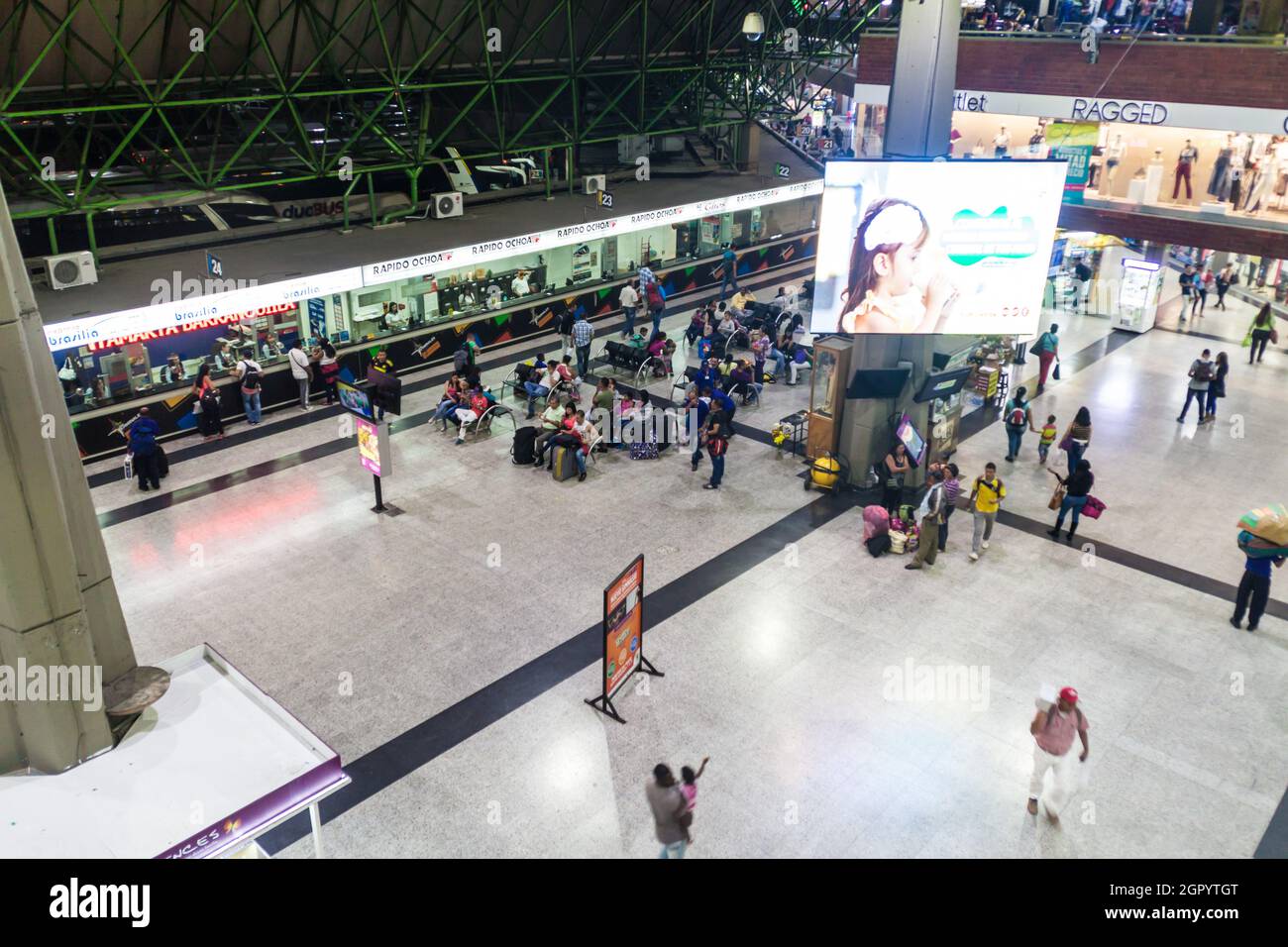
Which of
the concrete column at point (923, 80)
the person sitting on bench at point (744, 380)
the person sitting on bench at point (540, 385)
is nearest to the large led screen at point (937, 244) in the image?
the concrete column at point (923, 80)

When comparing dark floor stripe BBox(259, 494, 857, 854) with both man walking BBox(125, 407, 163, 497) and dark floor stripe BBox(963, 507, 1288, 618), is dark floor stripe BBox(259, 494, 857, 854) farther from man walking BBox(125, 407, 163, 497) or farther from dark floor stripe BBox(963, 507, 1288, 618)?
man walking BBox(125, 407, 163, 497)

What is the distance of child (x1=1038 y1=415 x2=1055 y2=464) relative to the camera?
52.7 ft

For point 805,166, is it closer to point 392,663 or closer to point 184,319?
point 184,319

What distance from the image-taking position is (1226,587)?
13.1m

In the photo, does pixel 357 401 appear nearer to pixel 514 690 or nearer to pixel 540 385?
pixel 540 385

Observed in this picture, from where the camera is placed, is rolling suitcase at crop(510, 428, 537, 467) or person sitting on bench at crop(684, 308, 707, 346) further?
person sitting on bench at crop(684, 308, 707, 346)

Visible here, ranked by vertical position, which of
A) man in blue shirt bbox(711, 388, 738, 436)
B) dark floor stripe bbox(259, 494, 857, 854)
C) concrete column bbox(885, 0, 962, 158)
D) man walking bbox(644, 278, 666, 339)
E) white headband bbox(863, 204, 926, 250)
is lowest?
dark floor stripe bbox(259, 494, 857, 854)

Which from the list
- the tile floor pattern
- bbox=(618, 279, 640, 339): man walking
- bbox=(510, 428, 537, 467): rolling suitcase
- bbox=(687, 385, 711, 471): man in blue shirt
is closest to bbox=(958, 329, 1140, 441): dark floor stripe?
the tile floor pattern

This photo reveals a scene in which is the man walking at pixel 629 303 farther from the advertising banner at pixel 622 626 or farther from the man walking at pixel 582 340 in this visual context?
the advertising banner at pixel 622 626

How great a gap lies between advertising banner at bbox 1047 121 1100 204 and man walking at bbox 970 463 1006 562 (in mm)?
10907

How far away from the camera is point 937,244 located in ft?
46.9

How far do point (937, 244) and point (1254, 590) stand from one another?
244 inches

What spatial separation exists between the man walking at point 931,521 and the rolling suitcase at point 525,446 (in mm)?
6439

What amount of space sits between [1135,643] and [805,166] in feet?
83.6
